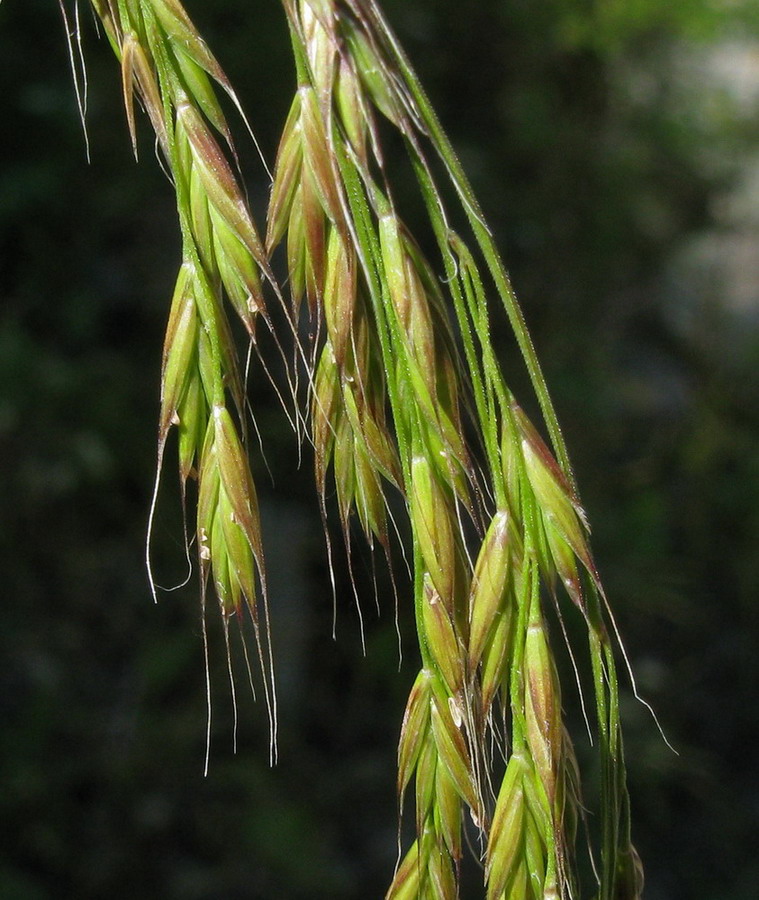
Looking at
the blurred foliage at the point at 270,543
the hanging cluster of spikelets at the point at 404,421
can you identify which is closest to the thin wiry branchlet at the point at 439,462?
the hanging cluster of spikelets at the point at 404,421

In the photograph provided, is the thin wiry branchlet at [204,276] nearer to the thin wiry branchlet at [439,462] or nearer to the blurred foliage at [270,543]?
the thin wiry branchlet at [439,462]

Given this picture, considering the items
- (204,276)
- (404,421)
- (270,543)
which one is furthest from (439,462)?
(270,543)

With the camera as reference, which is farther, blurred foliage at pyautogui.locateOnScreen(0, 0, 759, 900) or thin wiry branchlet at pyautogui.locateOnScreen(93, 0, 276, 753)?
blurred foliage at pyautogui.locateOnScreen(0, 0, 759, 900)

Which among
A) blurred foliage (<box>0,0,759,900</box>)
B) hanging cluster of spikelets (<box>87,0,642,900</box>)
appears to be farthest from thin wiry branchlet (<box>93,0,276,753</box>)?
blurred foliage (<box>0,0,759,900</box>)

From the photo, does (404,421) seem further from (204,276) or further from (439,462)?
(204,276)

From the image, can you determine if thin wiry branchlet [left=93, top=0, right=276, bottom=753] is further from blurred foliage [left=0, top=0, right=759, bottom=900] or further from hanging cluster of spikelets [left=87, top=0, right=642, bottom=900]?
blurred foliage [left=0, top=0, right=759, bottom=900]

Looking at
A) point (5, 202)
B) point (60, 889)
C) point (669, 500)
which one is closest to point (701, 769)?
point (669, 500)
